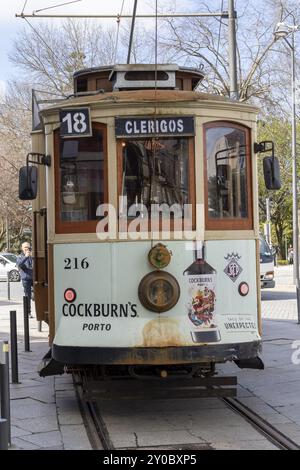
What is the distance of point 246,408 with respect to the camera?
25.2 ft

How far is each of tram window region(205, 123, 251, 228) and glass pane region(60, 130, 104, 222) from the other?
1048 mm

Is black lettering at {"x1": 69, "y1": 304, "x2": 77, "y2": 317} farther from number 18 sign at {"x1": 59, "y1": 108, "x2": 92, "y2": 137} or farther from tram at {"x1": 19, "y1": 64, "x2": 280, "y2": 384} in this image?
number 18 sign at {"x1": 59, "y1": 108, "x2": 92, "y2": 137}

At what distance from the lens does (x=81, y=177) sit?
23.4 ft

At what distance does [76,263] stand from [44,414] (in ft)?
5.64

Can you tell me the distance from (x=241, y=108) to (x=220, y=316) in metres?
2.09

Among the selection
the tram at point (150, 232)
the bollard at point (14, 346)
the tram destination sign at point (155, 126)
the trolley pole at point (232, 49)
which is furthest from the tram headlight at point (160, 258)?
the trolley pole at point (232, 49)

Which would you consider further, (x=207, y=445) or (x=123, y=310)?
(x=123, y=310)

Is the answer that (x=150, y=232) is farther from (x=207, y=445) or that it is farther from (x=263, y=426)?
(x=263, y=426)

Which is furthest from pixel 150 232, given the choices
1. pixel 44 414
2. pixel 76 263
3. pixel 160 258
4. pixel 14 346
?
pixel 14 346

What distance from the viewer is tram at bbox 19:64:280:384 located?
6.71 metres

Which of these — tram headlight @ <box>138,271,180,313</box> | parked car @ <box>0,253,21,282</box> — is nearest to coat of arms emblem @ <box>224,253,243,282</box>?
tram headlight @ <box>138,271,180,313</box>

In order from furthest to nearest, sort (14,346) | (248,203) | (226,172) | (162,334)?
(14,346)
(248,203)
(226,172)
(162,334)

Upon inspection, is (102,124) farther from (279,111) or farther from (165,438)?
(279,111)
